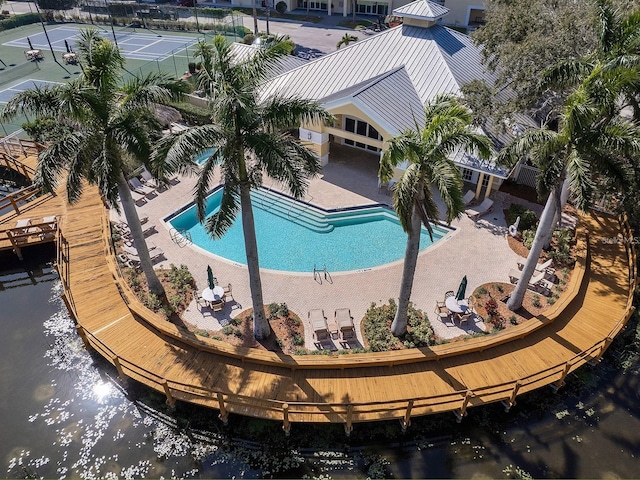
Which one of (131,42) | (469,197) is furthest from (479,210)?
(131,42)

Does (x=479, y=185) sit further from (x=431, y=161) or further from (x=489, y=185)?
(x=431, y=161)

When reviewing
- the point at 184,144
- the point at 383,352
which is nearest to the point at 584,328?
the point at 383,352

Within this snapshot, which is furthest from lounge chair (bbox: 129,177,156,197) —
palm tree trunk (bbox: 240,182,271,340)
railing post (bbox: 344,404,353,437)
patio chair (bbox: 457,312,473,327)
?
patio chair (bbox: 457,312,473,327)

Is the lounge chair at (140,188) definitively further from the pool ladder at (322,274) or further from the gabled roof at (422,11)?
the gabled roof at (422,11)

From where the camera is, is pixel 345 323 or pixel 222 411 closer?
pixel 222 411

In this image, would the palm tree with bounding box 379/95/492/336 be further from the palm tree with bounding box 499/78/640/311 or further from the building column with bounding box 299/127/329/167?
the building column with bounding box 299/127/329/167

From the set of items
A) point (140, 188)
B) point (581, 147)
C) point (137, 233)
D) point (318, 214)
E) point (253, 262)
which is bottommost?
point (318, 214)
